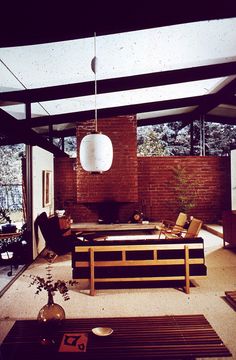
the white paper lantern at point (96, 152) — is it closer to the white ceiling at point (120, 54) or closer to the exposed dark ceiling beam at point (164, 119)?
the white ceiling at point (120, 54)

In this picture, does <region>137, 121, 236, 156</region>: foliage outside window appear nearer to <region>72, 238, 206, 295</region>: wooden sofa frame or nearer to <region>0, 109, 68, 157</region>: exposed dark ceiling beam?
<region>0, 109, 68, 157</region>: exposed dark ceiling beam

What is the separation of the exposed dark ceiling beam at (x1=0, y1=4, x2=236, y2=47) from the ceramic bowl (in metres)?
2.07

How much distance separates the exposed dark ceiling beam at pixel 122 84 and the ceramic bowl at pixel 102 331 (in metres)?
3.74

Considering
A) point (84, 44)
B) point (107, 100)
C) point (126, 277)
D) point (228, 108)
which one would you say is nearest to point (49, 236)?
point (126, 277)

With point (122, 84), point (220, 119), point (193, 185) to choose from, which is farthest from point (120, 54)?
point (220, 119)

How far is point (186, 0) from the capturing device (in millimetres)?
2207

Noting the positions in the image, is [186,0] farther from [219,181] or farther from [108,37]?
[219,181]

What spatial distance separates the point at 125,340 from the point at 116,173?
6418mm

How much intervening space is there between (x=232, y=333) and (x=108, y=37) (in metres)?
3.48

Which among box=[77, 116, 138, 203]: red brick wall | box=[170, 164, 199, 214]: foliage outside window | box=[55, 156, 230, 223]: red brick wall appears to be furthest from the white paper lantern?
box=[170, 164, 199, 214]: foliage outside window

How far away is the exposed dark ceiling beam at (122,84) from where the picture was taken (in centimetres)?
517

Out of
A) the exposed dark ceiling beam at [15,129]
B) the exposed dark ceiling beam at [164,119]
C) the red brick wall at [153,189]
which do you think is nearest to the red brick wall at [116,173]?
the red brick wall at [153,189]

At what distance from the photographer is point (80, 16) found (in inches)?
78.4

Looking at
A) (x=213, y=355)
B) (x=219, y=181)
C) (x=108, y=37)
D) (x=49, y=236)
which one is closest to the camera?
(x=213, y=355)
